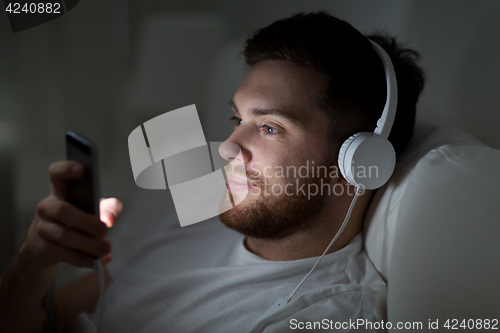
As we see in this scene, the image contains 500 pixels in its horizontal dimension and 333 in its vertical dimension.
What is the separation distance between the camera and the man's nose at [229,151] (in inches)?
31.7

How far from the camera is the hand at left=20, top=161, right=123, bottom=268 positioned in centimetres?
45

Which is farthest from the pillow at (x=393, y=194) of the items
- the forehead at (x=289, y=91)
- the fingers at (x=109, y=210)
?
the fingers at (x=109, y=210)

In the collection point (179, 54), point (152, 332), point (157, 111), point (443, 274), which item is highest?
point (179, 54)

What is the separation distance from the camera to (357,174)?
0.72 metres

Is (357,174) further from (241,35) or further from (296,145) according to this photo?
(241,35)

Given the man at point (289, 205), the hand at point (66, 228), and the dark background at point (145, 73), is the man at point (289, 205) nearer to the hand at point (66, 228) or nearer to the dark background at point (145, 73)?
the dark background at point (145, 73)

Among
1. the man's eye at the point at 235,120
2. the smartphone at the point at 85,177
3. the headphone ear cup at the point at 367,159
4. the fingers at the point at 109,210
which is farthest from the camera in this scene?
the man's eye at the point at 235,120

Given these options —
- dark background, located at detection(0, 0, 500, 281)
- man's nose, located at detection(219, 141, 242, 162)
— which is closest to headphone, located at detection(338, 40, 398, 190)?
man's nose, located at detection(219, 141, 242, 162)

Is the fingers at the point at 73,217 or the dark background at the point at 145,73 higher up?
the dark background at the point at 145,73

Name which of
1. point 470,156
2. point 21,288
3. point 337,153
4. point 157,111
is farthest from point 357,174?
point 21,288

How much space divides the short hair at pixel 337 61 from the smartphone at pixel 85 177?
1.83 feet

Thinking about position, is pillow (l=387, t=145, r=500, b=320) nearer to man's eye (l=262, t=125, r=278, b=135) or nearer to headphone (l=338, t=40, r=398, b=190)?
headphone (l=338, t=40, r=398, b=190)

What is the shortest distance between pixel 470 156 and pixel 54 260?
82 centimetres

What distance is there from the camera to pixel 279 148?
0.81 meters
